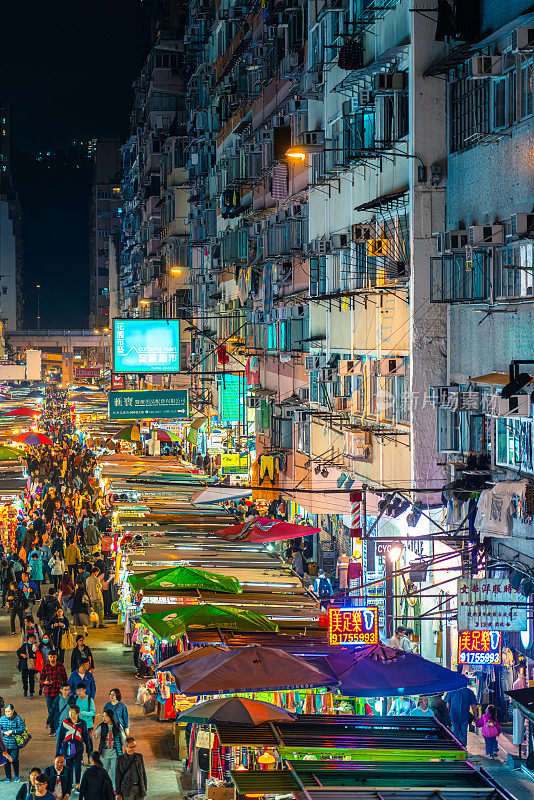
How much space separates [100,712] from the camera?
1947 cm

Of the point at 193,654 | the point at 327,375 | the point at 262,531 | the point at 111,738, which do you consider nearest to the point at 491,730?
the point at 193,654

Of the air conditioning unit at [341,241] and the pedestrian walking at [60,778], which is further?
the air conditioning unit at [341,241]

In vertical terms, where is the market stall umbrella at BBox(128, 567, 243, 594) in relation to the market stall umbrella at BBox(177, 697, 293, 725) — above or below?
above

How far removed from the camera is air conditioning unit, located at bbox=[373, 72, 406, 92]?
65.6 ft

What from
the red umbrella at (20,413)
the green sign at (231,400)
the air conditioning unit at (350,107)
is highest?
the air conditioning unit at (350,107)

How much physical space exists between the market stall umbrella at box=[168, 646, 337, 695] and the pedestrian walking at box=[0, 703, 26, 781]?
2518mm

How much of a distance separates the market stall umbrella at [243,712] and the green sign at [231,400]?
2920 centimetres

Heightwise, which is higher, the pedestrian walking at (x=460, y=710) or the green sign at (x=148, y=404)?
the green sign at (x=148, y=404)

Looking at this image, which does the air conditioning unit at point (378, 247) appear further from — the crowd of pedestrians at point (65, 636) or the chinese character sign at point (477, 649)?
the crowd of pedestrians at point (65, 636)

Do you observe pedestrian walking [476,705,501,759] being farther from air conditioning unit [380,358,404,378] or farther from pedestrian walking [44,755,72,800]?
air conditioning unit [380,358,404,378]

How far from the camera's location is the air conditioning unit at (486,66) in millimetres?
16188

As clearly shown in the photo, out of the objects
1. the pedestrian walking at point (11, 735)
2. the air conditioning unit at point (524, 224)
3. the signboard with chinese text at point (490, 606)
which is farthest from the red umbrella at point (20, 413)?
the air conditioning unit at point (524, 224)

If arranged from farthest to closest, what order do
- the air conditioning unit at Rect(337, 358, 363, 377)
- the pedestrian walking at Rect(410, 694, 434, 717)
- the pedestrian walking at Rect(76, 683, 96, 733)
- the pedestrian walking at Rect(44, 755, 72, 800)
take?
1. the air conditioning unit at Rect(337, 358, 363, 377)
2. the pedestrian walking at Rect(410, 694, 434, 717)
3. the pedestrian walking at Rect(76, 683, 96, 733)
4. the pedestrian walking at Rect(44, 755, 72, 800)

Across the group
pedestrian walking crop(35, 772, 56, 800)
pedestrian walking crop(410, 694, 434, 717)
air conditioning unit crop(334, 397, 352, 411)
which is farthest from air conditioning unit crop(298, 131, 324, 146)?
pedestrian walking crop(35, 772, 56, 800)
